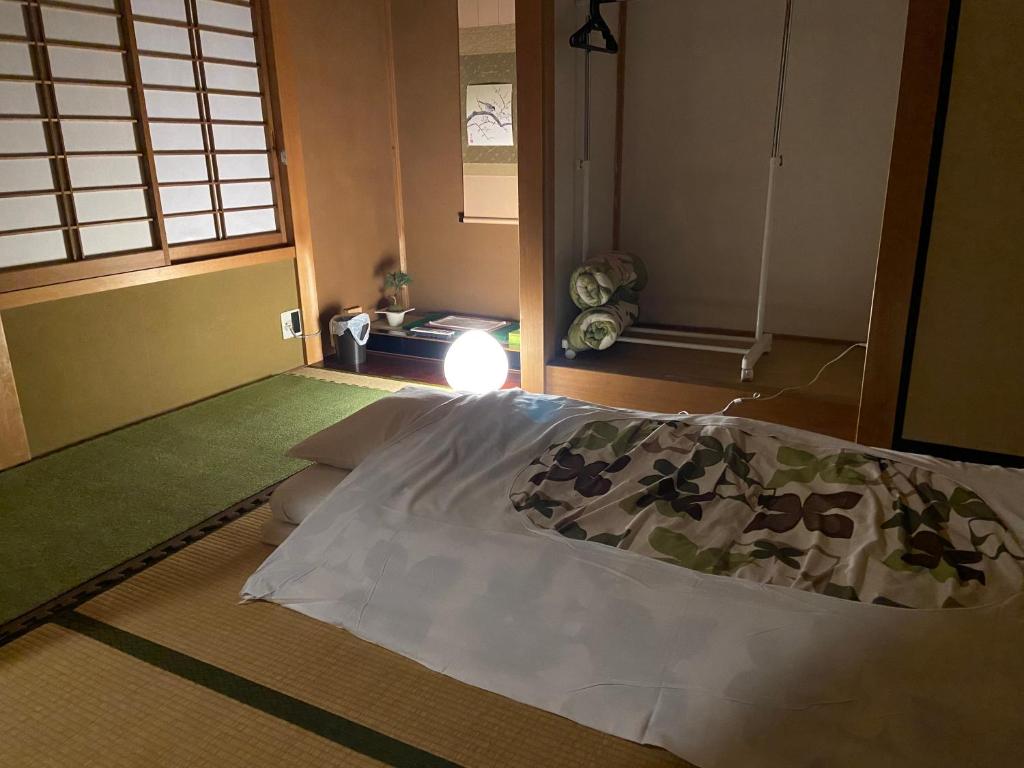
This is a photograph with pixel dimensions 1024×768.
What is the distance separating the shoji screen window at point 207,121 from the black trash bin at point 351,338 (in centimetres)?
63

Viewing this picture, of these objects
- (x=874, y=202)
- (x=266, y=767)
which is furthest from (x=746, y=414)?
(x=266, y=767)

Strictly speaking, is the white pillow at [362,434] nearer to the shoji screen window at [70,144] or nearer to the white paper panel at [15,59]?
the shoji screen window at [70,144]

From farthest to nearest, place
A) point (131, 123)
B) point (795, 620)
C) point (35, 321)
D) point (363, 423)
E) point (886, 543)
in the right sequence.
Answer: point (131, 123)
point (35, 321)
point (363, 423)
point (886, 543)
point (795, 620)

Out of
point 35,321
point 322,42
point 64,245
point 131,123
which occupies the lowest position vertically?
point 35,321

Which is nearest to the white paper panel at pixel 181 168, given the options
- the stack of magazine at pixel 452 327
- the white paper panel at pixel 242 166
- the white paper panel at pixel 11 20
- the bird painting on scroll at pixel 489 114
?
the white paper panel at pixel 242 166

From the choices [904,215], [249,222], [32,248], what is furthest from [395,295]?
[904,215]

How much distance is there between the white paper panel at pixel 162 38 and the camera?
11.9 ft

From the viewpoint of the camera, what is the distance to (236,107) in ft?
13.8

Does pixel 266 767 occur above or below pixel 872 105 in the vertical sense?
below

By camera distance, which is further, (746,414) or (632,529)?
(746,414)

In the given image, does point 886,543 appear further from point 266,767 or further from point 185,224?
point 185,224

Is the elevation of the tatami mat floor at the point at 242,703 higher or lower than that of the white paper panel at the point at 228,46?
lower

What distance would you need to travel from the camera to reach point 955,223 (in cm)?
280

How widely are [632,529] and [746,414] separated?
171 centimetres
